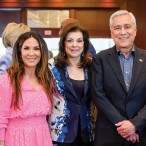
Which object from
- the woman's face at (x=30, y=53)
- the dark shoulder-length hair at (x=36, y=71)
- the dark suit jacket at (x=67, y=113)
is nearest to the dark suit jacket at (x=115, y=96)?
the dark suit jacket at (x=67, y=113)

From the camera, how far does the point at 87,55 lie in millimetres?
2775

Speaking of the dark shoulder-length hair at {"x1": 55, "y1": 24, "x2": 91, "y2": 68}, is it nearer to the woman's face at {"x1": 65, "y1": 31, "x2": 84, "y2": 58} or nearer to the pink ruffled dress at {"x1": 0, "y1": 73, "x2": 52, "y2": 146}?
the woman's face at {"x1": 65, "y1": 31, "x2": 84, "y2": 58}

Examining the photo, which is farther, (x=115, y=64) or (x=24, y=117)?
(x=115, y=64)

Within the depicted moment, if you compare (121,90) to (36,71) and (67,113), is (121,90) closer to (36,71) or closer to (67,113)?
(67,113)

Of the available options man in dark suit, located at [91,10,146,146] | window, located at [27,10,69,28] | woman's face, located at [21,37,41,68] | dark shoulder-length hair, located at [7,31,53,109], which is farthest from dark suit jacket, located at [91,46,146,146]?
window, located at [27,10,69,28]

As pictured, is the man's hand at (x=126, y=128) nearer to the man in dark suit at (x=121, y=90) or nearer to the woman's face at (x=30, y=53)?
the man in dark suit at (x=121, y=90)

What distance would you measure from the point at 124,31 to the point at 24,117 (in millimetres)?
956

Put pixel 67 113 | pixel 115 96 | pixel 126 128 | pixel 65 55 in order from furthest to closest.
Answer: pixel 65 55
pixel 67 113
pixel 115 96
pixel 126 128

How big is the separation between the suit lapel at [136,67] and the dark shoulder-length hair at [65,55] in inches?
15.7

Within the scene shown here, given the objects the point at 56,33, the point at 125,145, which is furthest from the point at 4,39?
the point at 56,33

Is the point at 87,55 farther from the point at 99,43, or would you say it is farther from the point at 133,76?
the point at 99,43

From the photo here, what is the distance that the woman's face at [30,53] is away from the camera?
245 cm

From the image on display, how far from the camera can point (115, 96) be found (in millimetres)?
2457

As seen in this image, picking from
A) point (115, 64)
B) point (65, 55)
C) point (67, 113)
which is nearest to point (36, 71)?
point (65, 55)
